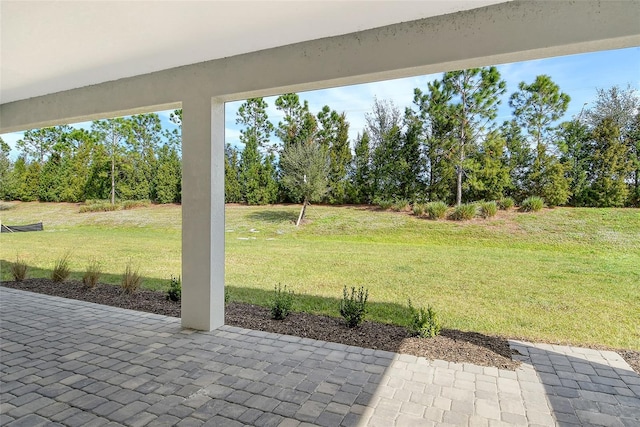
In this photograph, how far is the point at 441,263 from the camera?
6.54m

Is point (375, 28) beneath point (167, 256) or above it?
above

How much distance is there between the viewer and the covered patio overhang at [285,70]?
2131mm

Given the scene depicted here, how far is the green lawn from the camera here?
4.38 metres

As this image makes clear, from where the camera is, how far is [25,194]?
11984 millimetres

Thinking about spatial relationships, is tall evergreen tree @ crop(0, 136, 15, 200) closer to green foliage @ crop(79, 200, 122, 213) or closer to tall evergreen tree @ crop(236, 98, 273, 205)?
green foliage @ crop(79, 200, 122, 213)

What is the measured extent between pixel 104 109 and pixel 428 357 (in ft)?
14.0

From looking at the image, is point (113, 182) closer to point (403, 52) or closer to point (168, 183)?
point (168, 183)

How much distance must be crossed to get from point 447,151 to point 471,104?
1255 millimetres

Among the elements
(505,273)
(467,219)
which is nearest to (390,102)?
(467,219)

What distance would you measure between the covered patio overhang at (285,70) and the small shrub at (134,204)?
593cm

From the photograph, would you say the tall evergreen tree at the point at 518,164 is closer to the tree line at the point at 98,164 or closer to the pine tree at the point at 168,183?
the pine tree at the point at 168,183

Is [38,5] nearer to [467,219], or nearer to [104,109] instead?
[104,109]

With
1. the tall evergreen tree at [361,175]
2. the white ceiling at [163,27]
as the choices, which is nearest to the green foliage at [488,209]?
the tall evergreen tree at [361,175]

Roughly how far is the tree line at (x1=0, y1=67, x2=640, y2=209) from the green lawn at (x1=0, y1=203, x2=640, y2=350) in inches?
19.3
